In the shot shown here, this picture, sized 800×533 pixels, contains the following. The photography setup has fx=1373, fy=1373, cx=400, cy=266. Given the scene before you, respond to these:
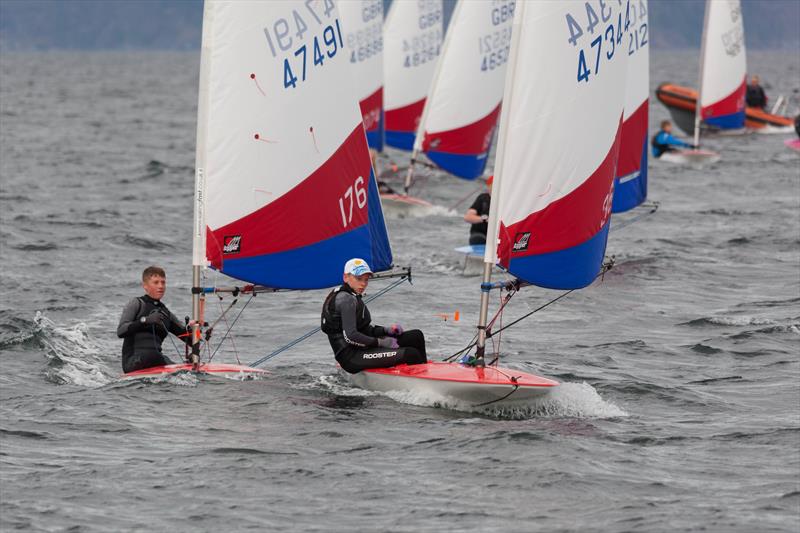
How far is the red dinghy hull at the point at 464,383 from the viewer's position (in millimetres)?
11383

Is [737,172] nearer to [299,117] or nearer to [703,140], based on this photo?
[703,140]

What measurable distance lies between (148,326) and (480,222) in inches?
287

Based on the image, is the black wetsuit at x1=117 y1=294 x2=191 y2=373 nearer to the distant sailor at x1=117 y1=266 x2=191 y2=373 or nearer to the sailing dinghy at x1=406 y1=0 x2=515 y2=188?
the distant sailor at x1=117 y1=266 x2=191 y2=373

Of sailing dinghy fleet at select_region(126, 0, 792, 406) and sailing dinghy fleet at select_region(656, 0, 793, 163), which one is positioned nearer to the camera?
sailing dinghy fleet at select_region(126, 0, 792, 406)

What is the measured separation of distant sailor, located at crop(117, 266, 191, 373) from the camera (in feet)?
40.2

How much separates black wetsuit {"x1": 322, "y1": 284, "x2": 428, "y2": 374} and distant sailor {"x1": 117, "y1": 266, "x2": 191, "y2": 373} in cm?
146

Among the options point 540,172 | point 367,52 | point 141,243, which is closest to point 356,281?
point 540,172

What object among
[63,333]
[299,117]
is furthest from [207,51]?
[63,333]

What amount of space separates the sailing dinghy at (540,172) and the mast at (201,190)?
4.97 feet

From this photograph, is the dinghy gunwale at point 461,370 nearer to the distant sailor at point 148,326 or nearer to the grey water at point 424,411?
the grey water at point 424,411

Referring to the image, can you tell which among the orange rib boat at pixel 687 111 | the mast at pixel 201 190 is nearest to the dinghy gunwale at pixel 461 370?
the mast at pixel 201 190

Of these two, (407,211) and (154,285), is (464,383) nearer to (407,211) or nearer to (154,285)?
(154,285)

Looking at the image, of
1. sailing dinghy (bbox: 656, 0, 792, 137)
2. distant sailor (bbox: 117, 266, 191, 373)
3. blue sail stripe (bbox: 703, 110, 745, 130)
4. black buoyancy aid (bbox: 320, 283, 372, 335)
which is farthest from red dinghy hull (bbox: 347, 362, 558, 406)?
blue sail stripe (bbox: 703, 110, 745, 130)

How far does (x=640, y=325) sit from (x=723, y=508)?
23.0 ft
